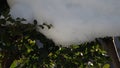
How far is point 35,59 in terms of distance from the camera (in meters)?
1.40

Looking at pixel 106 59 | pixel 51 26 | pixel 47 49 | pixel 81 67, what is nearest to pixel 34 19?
pixel 51 26

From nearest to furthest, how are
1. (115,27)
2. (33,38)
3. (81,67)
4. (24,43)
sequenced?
1. (115,27)
2. (33,38)
3. (24,43)
4. (81,67)

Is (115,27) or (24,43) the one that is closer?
(115,27)

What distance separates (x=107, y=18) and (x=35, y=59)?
0.45 metres

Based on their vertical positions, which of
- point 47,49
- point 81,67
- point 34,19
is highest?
point 34,19

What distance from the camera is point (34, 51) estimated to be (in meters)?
1.40

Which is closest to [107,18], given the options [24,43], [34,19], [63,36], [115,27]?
[115,27]

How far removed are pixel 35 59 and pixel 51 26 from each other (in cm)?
27

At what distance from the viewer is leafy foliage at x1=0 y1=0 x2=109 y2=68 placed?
1147mm

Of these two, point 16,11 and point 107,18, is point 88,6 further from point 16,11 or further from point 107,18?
point 16,11

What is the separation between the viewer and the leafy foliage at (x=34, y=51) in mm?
1147

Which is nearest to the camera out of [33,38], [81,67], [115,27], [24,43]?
[115,27]

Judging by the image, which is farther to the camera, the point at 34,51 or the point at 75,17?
the point at 34,51

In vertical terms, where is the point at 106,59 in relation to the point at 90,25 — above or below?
below
